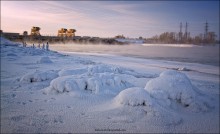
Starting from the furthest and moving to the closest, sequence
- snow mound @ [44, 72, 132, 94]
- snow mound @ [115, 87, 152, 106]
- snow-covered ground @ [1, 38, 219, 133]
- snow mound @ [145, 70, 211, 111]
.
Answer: snow mound @ [44, 72, 132, 94] < snow mound @ [145, 70, 211, 111] < snow mound @ [115, 87, 152, 106] < snow-covered ground @ [1, 38, 219, 133]

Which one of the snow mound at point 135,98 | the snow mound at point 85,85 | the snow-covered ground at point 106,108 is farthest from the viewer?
the snow mound at point 85,85

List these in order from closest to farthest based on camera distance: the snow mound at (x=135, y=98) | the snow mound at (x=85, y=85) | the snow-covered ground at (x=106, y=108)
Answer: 1. the snow-covered ground at (x=106, y=108)
2. the snow mound at (x=135, y=98)
3. the snow mound at (x=85, y=85)

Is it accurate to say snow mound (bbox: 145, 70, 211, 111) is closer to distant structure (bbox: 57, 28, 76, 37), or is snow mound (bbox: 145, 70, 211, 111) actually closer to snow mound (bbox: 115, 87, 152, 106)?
snow mound (bbox: 115, 87, 152, 106)

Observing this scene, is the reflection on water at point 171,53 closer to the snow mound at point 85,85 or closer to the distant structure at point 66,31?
the snow mound at point 85,85

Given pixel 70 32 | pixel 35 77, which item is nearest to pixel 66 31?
pixel 70 32

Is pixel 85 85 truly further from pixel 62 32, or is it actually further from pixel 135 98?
pixel 62 32

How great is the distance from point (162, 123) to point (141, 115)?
0.41m

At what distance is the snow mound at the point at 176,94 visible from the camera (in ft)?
15.0

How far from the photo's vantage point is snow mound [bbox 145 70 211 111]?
15.0ft

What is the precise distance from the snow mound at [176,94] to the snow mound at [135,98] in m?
0.37

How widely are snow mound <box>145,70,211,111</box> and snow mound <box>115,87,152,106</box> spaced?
37cm

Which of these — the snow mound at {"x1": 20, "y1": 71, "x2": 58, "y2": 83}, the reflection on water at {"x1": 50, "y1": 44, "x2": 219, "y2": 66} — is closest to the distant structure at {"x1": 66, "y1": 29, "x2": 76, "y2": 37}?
the reflection on water at {"x1": 50, "y1": 44, "x2": 219, "y2": 66}

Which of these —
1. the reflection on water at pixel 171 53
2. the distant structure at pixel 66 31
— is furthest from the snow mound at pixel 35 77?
the distant structure at pixel 66 31

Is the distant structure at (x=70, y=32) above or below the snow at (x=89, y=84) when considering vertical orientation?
above
